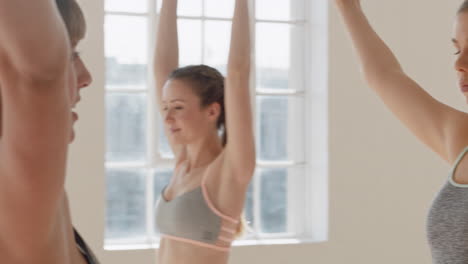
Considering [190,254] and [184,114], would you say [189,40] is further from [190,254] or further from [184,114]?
[190,254]

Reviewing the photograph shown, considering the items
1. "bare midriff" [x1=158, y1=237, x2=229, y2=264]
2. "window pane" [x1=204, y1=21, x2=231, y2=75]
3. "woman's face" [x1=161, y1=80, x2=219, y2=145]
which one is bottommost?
"bare midriff" [x1=158, y1=237, x2=229, y2=264]

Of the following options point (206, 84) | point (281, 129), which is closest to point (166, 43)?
point (206, 84)

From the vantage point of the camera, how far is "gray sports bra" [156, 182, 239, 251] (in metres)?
2.32

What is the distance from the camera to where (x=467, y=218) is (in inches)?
47.9

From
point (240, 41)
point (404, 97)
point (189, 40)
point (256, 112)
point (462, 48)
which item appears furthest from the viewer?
point (256, 112)

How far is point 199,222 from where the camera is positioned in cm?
233

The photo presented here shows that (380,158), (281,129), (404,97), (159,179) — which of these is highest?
(404,97)

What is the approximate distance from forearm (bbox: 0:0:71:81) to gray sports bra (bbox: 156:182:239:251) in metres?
1.84

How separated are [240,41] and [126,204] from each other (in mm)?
2350

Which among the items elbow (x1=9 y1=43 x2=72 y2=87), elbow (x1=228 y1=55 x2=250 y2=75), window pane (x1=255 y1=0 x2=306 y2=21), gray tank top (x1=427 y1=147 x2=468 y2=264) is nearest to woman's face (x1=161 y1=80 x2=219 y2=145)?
elbow (x1=228 y1=55 x2=250 y2=75)

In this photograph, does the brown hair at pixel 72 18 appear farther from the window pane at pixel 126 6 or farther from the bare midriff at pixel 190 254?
the window pane at pixel 126 6

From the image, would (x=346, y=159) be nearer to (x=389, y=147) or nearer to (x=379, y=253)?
(x=389, y=147)

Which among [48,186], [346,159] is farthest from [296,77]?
[48,186]

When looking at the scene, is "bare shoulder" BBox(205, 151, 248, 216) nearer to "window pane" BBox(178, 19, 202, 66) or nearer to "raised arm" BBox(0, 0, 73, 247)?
"raised arm" BBox(0, 0, 73, 247)
